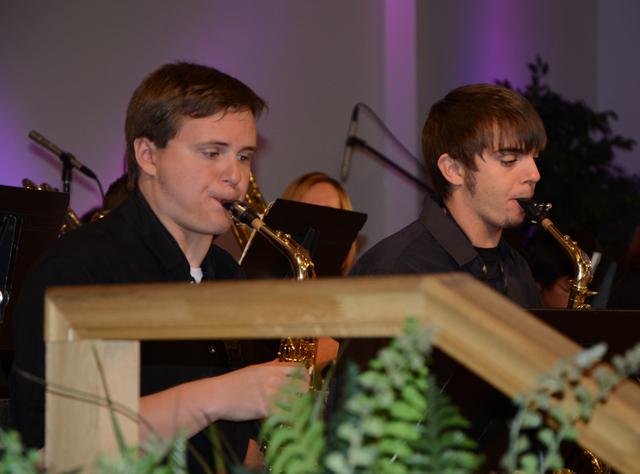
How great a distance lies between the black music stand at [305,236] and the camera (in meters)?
4.01

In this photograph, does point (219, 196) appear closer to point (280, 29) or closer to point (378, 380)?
point (378, 380)

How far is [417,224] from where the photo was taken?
356 centimetres

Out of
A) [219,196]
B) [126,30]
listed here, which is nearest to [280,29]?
[126,30]

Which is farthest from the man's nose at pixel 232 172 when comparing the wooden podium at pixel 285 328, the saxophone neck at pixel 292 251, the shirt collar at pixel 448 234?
the wooden podium at pixel 285 328

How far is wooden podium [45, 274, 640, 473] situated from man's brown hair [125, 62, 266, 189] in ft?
5.12

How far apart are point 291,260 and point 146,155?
4.18 ft

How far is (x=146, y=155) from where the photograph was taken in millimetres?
2771

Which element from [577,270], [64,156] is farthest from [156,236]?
[64,156]

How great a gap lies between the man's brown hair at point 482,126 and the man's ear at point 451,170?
0.06 ft

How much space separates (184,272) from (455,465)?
1.82m

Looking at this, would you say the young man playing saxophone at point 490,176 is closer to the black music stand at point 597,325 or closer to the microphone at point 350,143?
the black music stand at point 597,325

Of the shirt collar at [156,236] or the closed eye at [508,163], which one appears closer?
the shirt collar at [156,236]

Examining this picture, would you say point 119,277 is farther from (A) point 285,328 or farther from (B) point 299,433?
(B) point 299,433

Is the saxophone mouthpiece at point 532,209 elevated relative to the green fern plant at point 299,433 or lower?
lower
